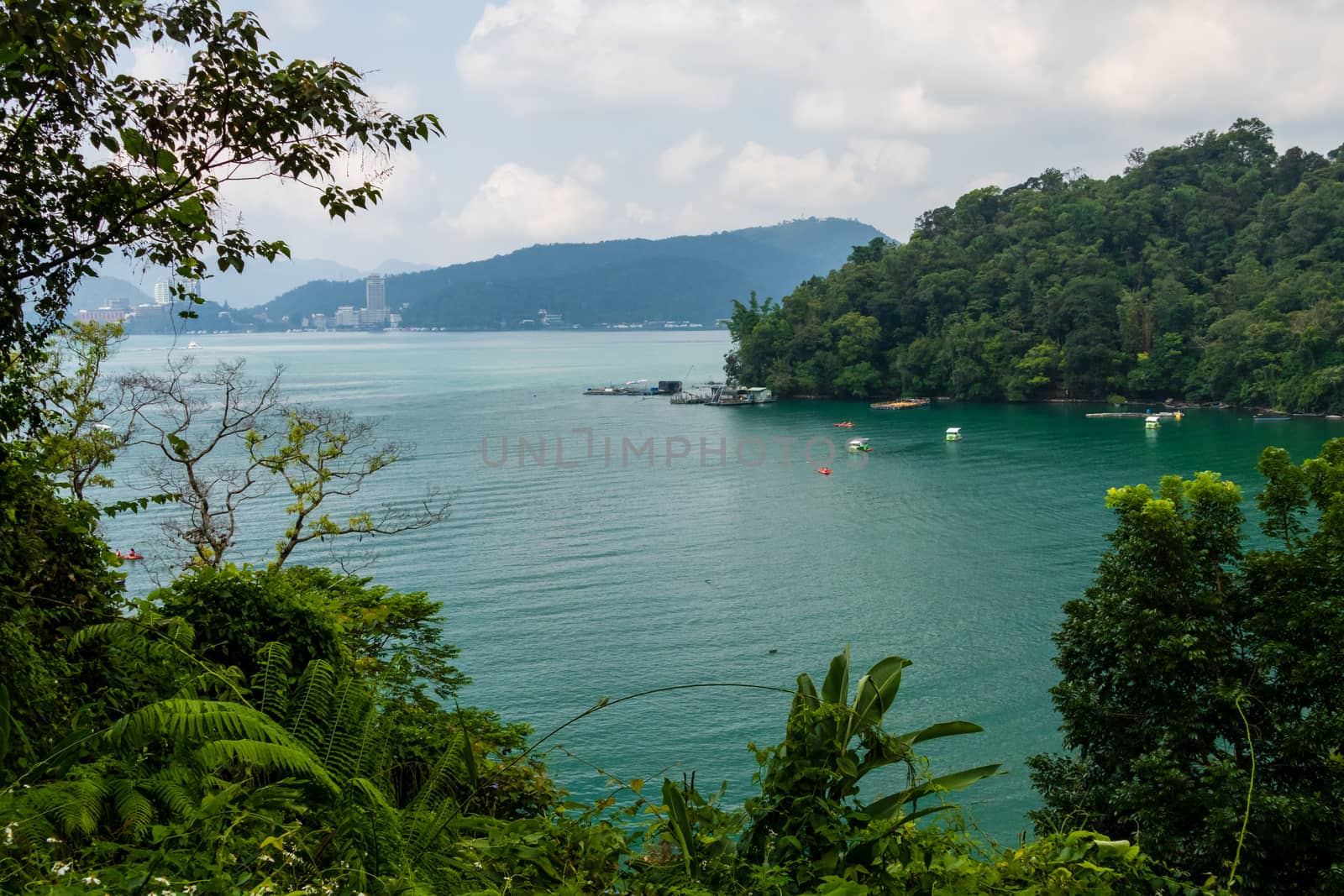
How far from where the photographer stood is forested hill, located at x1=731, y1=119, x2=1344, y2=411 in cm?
6250

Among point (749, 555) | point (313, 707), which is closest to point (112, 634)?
point (313, 707)

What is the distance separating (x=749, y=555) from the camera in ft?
107

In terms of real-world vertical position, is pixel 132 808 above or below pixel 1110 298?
below

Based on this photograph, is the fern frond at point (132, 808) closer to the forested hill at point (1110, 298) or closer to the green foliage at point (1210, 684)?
the green foliage at point (1210, 684)

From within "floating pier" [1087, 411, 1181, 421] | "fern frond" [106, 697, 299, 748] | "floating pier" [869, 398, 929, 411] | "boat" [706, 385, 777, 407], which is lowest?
"floating pier" [1087, 411, 1181, 421]

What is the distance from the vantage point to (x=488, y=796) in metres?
6.88

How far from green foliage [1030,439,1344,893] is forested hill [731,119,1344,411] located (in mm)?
52854

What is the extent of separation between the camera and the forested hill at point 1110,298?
205ft

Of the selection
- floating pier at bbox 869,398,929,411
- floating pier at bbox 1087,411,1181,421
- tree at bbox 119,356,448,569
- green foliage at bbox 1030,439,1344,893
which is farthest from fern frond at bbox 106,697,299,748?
floating pier at bbox 869,398,929,411

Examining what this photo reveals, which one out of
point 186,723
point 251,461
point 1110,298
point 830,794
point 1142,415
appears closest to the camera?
point 186,723

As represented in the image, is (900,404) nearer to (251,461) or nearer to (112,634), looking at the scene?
(251,461)

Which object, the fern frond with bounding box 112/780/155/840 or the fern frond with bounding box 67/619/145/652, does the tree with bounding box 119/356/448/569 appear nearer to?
the fern frond with bounding box 67/619/145/652

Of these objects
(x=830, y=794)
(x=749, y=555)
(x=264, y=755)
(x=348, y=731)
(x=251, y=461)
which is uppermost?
(x=264, y=755)

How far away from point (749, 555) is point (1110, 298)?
48863mm
